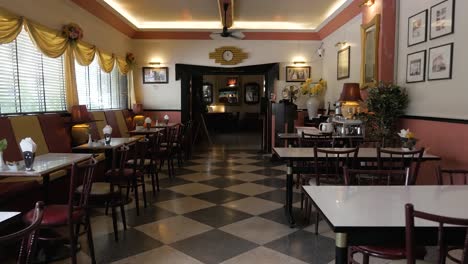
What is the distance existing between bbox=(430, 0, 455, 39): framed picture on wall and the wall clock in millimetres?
5895

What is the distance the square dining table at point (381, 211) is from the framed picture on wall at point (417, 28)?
9.58 feet

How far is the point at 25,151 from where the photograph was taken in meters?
3.20

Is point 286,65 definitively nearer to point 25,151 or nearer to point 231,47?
point 231,47

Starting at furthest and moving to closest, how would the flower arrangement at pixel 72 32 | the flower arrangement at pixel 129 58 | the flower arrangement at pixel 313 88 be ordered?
the flower arrangement at pixel 129 58 < the flower arrangement at pixel 313 88 < the flower arrangement at pixel 72 32

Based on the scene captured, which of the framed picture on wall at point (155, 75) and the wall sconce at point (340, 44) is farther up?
the wall sconce at point (340, 44)

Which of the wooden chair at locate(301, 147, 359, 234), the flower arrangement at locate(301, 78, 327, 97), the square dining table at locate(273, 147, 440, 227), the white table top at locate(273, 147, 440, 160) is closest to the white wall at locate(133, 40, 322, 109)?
the flower arrangement at locate(301, 78, 327, 97)

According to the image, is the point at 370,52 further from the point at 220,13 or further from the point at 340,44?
the point at 220,13

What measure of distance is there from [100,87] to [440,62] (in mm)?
6494

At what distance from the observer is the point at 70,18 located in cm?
602

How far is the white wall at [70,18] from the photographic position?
15.6 ft

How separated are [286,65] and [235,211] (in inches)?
248

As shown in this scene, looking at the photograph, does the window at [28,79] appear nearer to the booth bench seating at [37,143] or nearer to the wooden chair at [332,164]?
the booth bench seating at [37,143]

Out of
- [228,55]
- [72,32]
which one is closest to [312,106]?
[228,55]

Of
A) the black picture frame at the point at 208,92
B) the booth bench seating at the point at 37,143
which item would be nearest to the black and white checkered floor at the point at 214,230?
the booth bench seating at the point at 37,143
